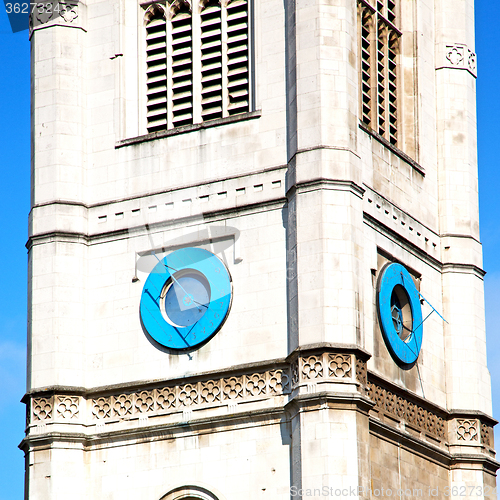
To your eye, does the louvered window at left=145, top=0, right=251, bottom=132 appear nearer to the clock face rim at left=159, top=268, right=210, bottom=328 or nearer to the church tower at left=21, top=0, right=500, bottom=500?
the church tower at left=21, top=0, right=500, bottom=500

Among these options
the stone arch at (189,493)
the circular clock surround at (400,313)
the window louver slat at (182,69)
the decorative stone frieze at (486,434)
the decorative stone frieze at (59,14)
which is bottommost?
the stone arch at (189,493)

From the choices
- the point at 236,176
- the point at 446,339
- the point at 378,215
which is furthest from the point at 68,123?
the point at 446,339

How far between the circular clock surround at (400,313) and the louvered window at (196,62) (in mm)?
5710

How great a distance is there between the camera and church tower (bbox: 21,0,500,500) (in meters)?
40.3

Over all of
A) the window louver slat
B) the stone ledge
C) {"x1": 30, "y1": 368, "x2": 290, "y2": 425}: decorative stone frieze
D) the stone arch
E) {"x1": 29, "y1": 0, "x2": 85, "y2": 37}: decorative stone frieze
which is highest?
{"x1": 29, "y1": 0, "x2": 85, "y2": 37}: decorative stone frieze

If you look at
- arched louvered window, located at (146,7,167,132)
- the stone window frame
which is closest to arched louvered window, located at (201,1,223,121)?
arched louvered window, located at (146,7,167,132)

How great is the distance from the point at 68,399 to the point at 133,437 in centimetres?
192

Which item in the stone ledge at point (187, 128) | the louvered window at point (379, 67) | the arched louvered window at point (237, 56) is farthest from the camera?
the louvered window at point (379, 67)

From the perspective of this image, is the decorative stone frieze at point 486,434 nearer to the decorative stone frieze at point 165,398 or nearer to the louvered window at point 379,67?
the decorative stone frieze at point 165,398

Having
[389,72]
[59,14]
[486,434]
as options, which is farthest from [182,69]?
[486,434]

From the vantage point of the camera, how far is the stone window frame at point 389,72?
44.8m

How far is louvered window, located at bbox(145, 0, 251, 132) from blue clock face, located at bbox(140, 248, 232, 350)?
3944mm

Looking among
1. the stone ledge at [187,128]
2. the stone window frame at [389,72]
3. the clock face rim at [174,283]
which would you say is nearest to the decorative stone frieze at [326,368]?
the clock face rim at [174,283]

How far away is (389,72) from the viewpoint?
4625 centimetres
